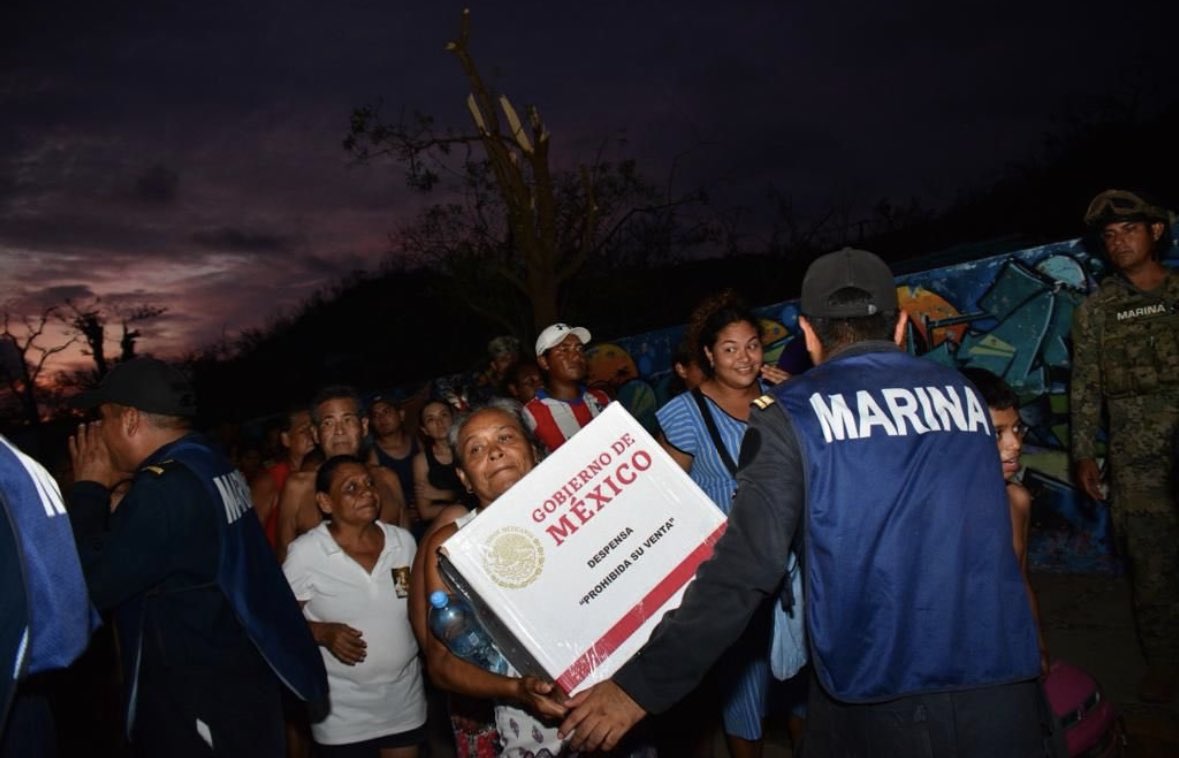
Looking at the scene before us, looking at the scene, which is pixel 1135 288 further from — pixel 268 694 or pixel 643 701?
pixel 268 694

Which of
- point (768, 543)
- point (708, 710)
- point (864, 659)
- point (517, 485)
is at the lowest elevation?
point (708, 710)

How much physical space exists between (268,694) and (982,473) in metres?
2.56

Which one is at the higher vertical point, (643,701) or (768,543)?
(768,543)

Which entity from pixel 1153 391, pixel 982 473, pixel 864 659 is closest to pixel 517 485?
pixel 864 659

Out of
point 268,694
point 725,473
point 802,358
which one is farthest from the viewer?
point 802,358

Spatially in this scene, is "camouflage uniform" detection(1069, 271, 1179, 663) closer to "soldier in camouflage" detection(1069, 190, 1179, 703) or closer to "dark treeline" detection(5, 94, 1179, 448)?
"soldier in camouflage" detection(1069, 190, 1179, 703)

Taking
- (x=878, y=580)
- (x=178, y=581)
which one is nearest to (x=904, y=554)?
(x=878, y=580)

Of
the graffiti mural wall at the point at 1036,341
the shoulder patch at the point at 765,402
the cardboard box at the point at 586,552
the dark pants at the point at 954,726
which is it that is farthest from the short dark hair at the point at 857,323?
the graffiti mural wall at the point at 1036,341

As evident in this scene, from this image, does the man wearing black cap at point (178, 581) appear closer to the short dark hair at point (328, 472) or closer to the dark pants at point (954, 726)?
the short dark hair at point (328, 472)

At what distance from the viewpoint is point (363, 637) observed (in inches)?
142

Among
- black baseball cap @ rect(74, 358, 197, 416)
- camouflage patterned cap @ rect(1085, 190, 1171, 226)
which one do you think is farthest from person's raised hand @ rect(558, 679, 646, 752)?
camouflage patterned cap @ rect(1085, 190, 1171, 226)

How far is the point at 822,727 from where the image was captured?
2.04 meters

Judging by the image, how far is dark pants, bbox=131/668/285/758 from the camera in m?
2.68

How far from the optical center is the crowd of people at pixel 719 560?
1913 millimetres
